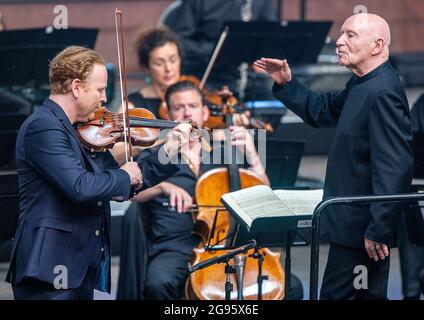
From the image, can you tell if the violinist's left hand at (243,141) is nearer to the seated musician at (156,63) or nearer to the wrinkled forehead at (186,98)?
the wrinkled forehead at (186,98)

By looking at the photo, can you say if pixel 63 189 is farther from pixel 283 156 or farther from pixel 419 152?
pixel 419 152

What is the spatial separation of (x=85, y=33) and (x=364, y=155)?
2.72m

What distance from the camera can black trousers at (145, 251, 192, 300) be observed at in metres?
5.00

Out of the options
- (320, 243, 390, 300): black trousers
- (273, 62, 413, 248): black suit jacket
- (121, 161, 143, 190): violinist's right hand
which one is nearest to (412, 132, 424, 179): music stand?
(273, 62, 413, 248): black suit jacket

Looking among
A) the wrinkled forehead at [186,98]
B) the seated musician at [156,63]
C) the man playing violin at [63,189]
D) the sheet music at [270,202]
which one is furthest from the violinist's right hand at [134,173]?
the seated musician at [156,63]

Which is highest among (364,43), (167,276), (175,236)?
(364,43)

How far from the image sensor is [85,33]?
6.08 metres

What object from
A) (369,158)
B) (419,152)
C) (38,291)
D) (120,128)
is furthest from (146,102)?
(38,291)

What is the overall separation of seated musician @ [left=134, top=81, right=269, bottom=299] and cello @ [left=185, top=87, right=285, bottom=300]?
0.37 feet

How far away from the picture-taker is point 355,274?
157 inches

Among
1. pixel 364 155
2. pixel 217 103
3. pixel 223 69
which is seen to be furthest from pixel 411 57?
pixel 364 155

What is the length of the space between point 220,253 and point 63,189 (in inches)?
54.8

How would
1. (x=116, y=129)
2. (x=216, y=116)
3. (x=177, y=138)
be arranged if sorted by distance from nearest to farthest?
(x=116, y=129) → (x=177, y=138) → (x=216, y=116)

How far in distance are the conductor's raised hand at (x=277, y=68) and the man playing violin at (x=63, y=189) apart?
29.9 inches
